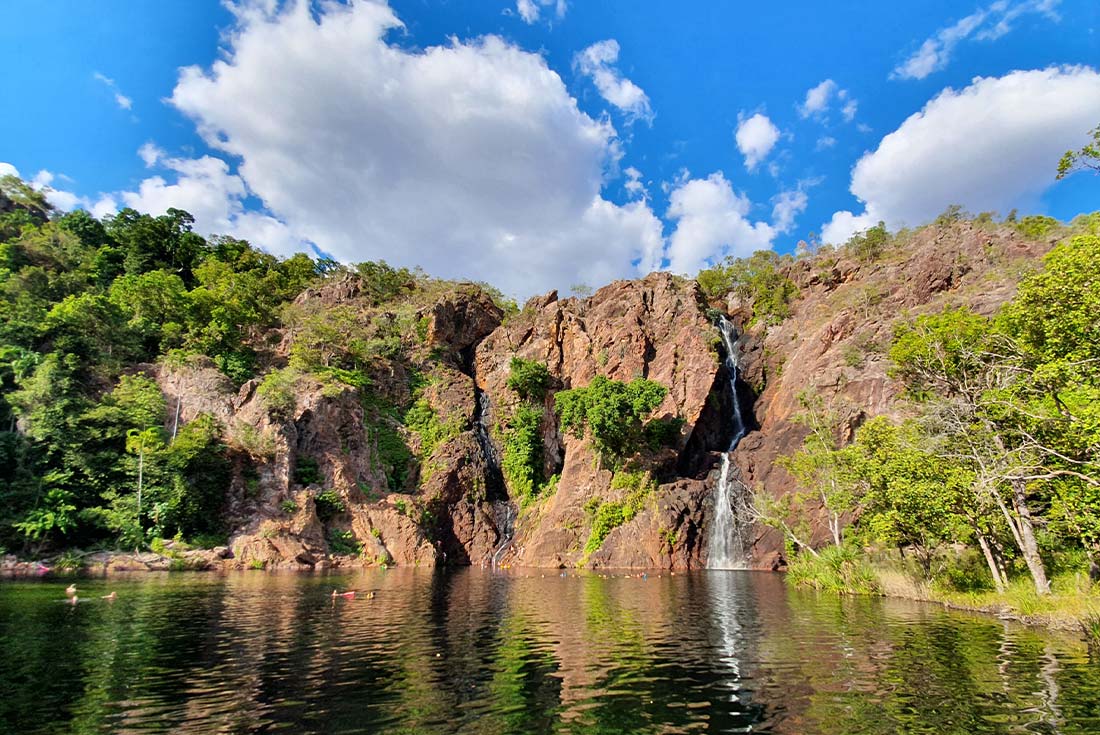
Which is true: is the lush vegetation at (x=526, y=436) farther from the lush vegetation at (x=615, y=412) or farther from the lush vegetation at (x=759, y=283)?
the lush vegetation at (x=759, y=283)

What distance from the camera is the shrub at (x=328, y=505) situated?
62.1m

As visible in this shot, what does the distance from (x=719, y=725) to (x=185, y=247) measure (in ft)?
373

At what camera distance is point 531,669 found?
642 inches

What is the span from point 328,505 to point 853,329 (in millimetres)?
62478

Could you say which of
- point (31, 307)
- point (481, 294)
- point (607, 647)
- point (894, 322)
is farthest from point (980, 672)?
point (481, 294)

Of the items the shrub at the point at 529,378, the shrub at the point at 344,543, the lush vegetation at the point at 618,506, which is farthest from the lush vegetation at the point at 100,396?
the lush vegetation at the point at 618,506

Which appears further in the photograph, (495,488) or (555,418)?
(555,418)

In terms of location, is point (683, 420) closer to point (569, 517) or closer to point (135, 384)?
point (569, 517)

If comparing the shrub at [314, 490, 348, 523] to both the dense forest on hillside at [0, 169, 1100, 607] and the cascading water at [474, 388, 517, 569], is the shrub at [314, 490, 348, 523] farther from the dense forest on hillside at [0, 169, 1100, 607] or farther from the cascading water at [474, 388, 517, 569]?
the cascading water at [474, 388, 517, 569]

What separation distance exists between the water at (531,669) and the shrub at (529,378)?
4910cm

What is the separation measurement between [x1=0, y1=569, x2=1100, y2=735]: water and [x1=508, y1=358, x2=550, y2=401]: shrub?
49.1 meters

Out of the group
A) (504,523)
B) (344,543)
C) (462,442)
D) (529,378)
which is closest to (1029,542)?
(504,523)

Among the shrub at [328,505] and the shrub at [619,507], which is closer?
the shrub at [619,507]

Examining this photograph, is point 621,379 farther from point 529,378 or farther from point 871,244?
point 871,244
